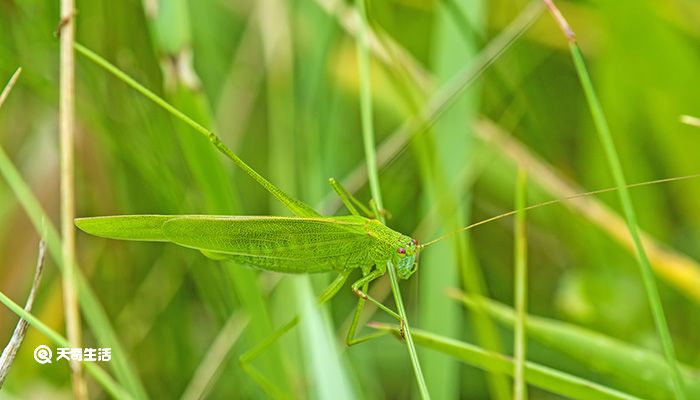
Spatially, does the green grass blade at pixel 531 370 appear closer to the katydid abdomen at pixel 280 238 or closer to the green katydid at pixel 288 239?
the green katydid at pixel 288 239

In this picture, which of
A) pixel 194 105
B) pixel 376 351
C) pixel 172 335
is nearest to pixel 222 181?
pixel 194 105

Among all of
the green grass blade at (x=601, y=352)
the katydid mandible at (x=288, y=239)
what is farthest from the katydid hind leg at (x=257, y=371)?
the green grass blade at (x=601, y=352)

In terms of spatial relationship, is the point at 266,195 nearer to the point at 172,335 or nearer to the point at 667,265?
the point at 172,335

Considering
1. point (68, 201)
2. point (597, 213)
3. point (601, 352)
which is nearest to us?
point (68, 201)

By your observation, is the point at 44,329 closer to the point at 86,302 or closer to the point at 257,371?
the point at 86,302

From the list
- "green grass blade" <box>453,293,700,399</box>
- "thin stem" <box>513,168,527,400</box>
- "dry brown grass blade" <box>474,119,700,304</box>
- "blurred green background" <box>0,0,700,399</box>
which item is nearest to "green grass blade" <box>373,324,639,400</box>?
"thin stem" <box>513,168,527,400</box>

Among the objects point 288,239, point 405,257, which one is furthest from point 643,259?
point 288,239
